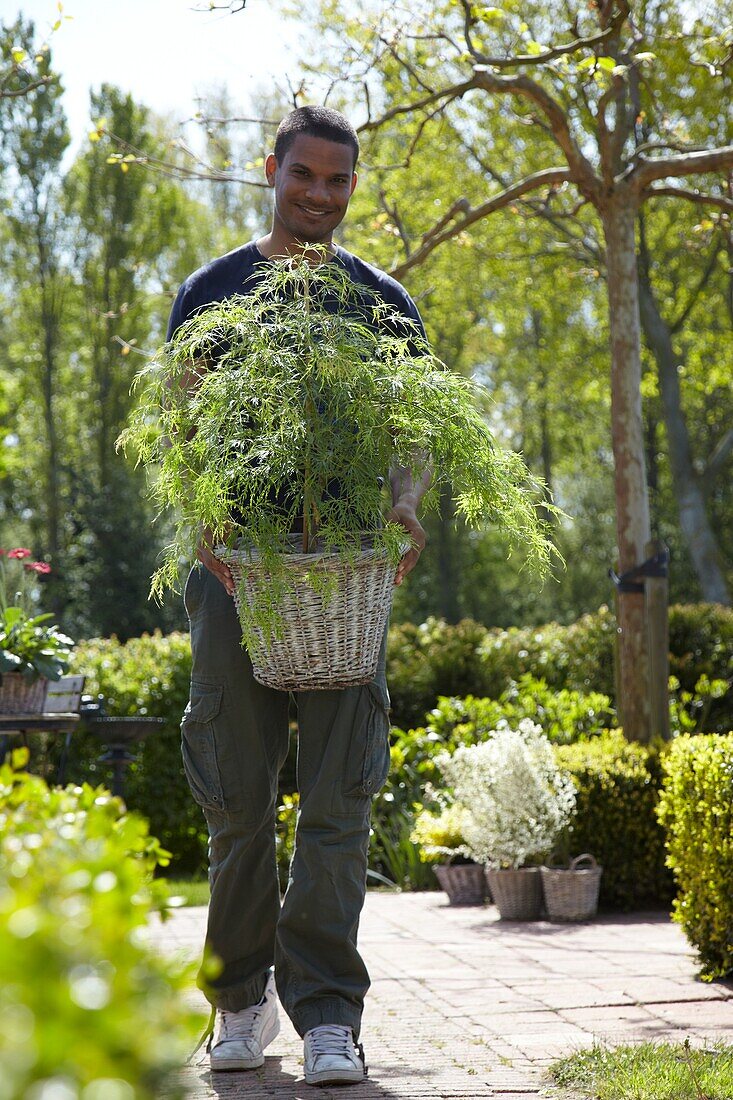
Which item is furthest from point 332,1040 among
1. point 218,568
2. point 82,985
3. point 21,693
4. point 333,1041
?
point 21,693

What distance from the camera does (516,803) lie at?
5062mm

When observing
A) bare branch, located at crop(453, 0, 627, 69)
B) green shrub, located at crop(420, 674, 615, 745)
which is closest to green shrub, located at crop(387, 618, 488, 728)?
green shrub, located at crop(420, 674, 615, 745)

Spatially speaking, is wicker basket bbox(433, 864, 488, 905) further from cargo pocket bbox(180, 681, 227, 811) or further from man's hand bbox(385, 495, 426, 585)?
man's hand bbox(385, 495, 426, 585)

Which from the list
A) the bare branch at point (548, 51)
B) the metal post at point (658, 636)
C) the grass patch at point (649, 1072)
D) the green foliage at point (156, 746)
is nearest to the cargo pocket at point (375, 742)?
the grass patch at point (649, 1072)

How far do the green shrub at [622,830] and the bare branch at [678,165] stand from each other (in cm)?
280

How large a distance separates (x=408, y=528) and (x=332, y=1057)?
1131 millimetres

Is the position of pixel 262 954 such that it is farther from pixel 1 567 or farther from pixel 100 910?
pixel 1 567

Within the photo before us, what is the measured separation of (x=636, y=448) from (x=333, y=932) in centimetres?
364

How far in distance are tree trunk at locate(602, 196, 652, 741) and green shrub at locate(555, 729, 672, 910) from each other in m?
0.40

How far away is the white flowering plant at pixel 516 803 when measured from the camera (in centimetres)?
507

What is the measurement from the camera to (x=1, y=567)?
16.4ft

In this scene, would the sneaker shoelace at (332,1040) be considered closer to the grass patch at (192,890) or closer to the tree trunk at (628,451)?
the grass patch at (192,890)

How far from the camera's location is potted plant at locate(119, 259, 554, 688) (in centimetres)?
233

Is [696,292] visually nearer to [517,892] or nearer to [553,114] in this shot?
[553,114]
